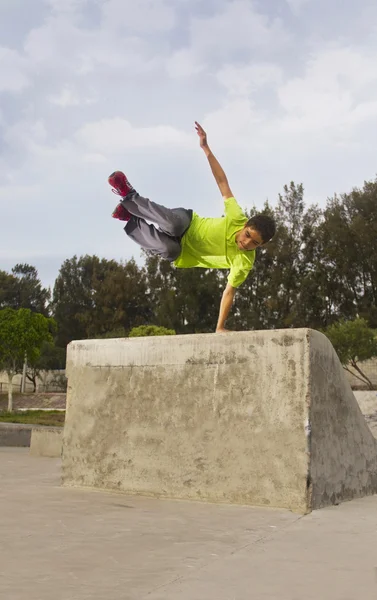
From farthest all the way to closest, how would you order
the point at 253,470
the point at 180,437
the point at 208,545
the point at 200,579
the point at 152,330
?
the point at 152,330 → the point at 180,437 → the point at 253,470 → the point at 208,545 → the point at 200,579

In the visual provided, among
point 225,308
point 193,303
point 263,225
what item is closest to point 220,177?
point 263,225

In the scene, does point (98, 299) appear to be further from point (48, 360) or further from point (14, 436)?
point (14, 436)

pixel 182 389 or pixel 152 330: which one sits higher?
pixel 152 330

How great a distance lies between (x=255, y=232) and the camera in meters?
4.98

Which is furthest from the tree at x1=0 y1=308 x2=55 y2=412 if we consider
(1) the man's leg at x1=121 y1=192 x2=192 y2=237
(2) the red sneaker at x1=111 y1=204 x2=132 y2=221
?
(1) the man's leg at x1=121 y1=192 x2=192 y2=237

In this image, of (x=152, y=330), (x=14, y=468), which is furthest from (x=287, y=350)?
(x=152, y=330)

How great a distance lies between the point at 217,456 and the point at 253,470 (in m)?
0.29

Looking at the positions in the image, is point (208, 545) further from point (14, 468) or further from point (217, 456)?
point (14, 468)

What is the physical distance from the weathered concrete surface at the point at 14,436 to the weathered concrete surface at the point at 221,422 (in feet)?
27.0

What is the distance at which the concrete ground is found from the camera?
7.11 feet

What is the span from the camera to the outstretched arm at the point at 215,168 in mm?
5176

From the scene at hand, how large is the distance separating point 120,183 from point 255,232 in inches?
49.2

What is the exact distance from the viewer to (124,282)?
1970 inches

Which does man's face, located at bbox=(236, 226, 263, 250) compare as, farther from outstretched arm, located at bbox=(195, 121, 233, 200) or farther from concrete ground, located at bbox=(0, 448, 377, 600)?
concrete ground, located at bbox=(0, 448, 377, 600)
